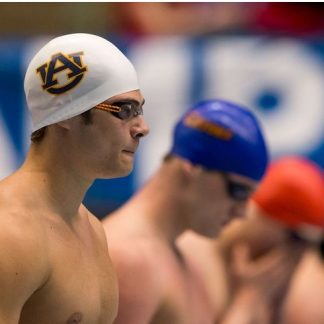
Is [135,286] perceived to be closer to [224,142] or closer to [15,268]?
[224,142]

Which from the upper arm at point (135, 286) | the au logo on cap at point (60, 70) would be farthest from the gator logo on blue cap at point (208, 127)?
the au logo on cap at point (60, 70)

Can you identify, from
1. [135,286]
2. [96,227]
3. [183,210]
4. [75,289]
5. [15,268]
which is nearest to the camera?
[15,268]

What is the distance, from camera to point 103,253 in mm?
2203

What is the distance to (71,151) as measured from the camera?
204cm

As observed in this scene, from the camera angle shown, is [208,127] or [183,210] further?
→ [208,127]

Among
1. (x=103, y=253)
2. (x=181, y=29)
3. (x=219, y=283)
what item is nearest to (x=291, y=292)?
(x=219, y=283)

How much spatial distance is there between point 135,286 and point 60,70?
0.72 meters

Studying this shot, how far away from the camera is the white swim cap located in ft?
6.66

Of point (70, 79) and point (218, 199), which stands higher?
point (70, 79)

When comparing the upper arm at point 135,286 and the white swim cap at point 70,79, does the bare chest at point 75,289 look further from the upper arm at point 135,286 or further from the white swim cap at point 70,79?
the upper arm at point 135,286

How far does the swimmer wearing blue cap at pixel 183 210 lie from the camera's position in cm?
261

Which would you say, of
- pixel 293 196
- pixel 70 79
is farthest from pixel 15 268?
pixel 293 196

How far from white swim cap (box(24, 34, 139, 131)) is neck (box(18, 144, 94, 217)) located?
0.06 m

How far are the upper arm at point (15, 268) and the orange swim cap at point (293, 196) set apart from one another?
6.41 feet
